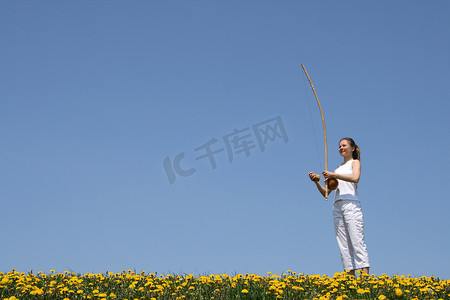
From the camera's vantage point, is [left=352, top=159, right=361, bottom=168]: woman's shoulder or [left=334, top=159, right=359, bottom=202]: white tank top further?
[left=352, top=159, right=361, bottom=168]: woman's shoulder

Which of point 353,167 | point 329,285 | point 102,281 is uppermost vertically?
point 353,167

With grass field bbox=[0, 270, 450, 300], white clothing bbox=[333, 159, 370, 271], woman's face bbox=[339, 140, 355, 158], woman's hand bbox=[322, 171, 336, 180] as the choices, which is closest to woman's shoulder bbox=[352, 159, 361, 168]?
white clothing bbox=[333, 159, 370, 271]

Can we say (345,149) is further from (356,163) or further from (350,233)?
(350,233)

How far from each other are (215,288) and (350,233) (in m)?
2.72

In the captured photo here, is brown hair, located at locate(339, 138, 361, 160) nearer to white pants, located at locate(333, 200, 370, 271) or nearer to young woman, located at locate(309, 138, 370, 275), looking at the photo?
young woman, located at locate(309, 138, 370, 275)

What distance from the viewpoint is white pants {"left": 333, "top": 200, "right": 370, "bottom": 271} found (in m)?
7.66

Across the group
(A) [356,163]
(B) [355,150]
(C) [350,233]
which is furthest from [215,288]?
(B) [355,150]

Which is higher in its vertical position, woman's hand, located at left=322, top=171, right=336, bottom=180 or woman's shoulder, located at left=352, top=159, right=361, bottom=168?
woman's shoulder, located at left=352, top=159, right=361, bottom=168

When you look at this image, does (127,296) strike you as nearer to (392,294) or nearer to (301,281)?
(301,281)

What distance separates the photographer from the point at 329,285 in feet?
21.0

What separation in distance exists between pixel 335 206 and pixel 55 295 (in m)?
4.67

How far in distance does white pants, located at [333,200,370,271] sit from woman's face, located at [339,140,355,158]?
0.91 meters

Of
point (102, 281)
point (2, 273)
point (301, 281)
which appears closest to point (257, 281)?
point (301, 281)

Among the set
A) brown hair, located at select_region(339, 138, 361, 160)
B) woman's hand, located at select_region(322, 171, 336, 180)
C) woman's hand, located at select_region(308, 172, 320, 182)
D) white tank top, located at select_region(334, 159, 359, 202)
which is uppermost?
brown hair, located at select_region(339, 138, 361, 160)
